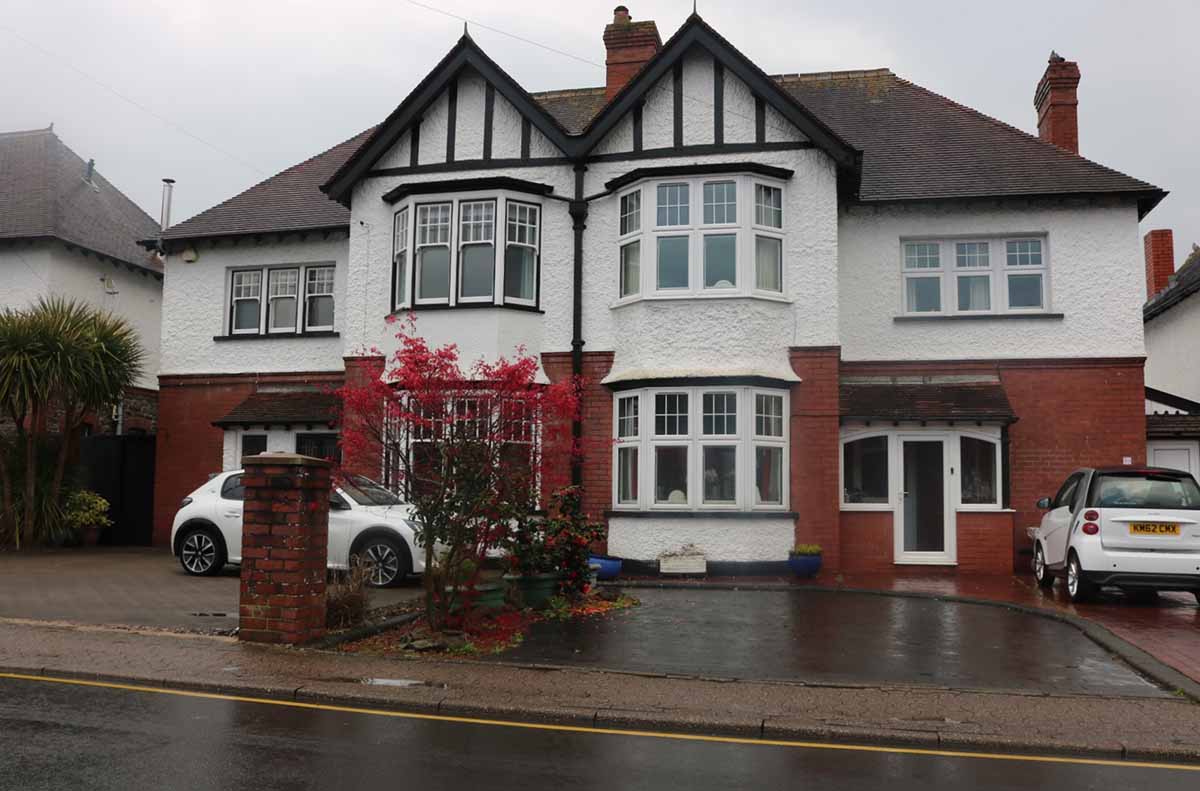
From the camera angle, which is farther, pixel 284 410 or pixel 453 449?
pixel 284 410

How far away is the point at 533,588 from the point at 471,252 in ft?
24.2

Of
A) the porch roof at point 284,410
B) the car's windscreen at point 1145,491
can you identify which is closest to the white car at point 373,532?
the porch roof at point 284,410

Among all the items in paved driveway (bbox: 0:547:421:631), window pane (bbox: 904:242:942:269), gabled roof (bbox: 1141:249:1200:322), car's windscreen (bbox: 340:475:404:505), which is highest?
gabled roof (bbox: 1141:249:1200:322)

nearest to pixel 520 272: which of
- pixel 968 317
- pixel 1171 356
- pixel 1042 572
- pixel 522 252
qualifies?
A: pixel 522 252

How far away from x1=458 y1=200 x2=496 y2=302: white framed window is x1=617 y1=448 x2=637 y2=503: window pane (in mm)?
3516

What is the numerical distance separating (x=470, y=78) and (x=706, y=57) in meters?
4.02

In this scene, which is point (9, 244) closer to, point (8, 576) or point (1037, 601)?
point (8, 576)

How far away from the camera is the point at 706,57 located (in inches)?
665

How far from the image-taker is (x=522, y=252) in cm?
1734

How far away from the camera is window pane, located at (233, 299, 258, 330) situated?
20.7m

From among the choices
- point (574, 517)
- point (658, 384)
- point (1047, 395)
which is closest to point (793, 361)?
point (658, 384)

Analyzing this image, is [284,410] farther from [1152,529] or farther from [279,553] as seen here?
[1152,529]

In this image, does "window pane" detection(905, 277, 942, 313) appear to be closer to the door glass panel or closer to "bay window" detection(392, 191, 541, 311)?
the door glass panel

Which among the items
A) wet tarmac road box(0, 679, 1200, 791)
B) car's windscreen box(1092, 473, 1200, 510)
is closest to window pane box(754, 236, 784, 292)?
car's windscreen box(1092, 473, 1200, 510)
